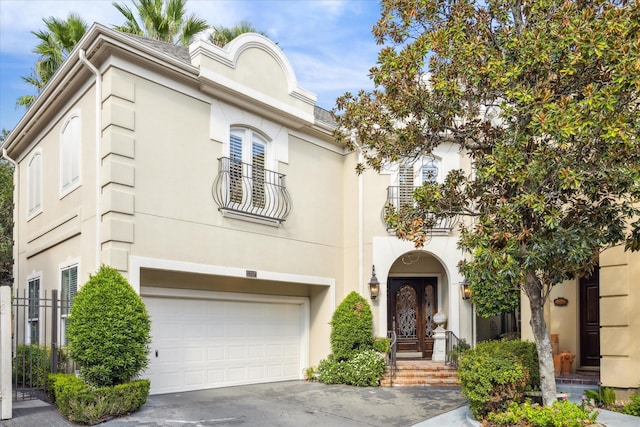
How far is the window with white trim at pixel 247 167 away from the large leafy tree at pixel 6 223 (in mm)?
10367

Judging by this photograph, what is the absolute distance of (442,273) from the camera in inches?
Answer: 611

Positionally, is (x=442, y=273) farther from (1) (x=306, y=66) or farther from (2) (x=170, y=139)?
(2) (x=170, y=139)

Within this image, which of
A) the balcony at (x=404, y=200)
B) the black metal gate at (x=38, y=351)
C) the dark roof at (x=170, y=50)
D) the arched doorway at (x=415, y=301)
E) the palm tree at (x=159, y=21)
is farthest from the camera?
the palm tree at (x=159, y=21)

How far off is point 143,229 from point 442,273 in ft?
28.4

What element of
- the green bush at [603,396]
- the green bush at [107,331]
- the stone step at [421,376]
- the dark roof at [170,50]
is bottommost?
the stone step at [421,376]

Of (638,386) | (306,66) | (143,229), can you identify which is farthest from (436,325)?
(143,229)

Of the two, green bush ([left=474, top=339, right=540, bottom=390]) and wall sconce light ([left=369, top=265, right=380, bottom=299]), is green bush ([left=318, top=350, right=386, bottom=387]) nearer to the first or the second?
wall sconce light ([left=369, top=265, right=380, bottom=299])

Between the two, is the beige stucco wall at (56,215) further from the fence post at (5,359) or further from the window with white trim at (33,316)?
the fence post at (5,359)

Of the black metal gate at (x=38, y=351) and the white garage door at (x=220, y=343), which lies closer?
the black metal gate at (x=38, y=351)

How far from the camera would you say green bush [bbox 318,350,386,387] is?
12359mm

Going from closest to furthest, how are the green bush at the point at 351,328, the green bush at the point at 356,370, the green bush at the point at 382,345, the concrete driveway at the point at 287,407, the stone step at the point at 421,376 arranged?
the concrete driveway at the point at 287,407
the green bush at the point at 356,370
the stone step at the point at 421,376
the green bush at the point at 351,328
the green bush at the point at 382,345

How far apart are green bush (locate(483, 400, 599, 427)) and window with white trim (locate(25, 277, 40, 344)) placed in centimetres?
906

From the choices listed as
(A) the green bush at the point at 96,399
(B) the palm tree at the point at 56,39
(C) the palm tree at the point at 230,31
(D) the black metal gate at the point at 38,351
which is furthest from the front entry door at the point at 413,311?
(B) the palm tree at the point at 56,39

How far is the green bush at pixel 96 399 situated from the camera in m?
8.35
